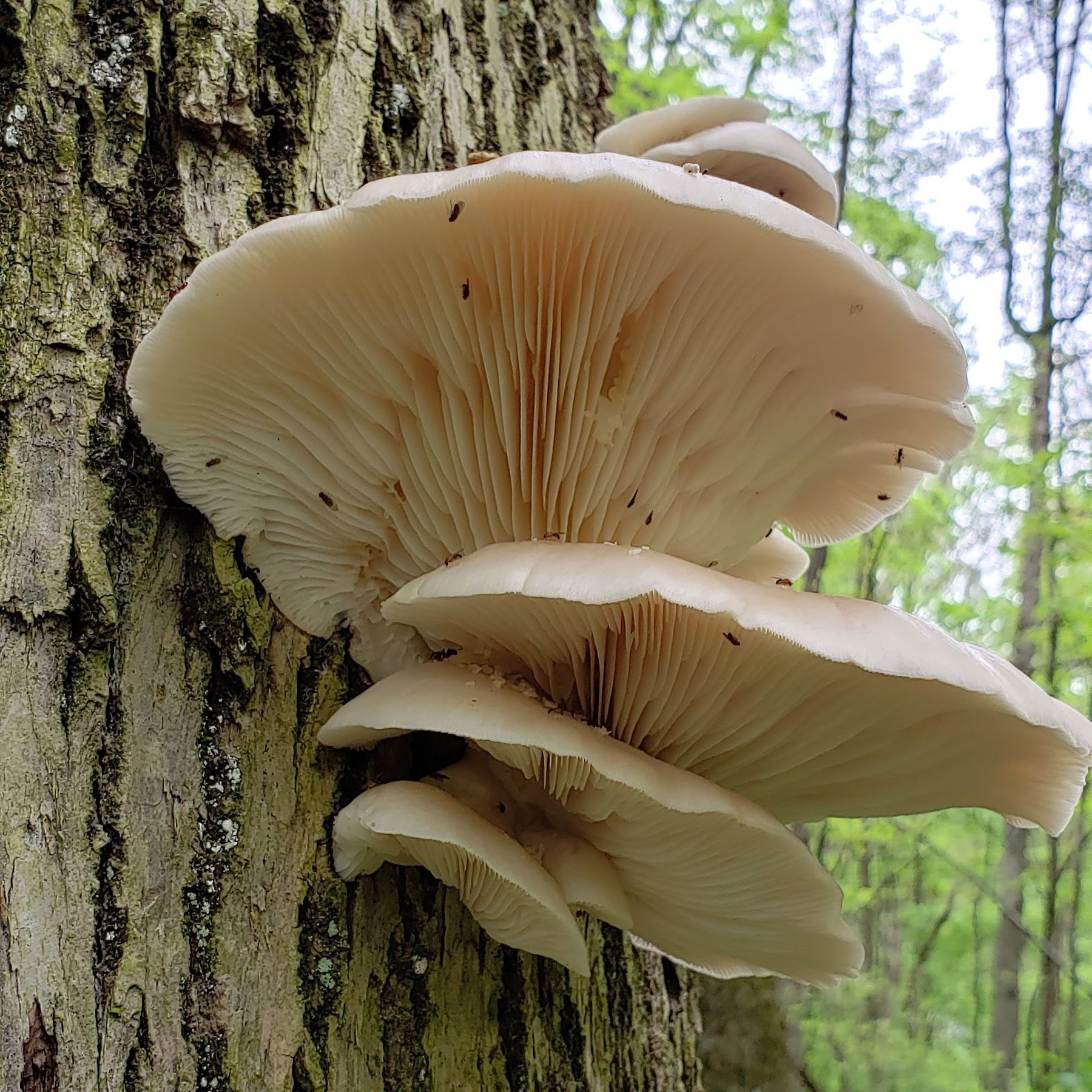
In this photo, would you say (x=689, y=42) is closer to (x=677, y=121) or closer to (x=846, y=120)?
(x=846, y=120)

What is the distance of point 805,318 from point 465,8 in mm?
1846

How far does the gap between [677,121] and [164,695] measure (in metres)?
2.01

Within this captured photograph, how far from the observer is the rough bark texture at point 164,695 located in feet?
4.73

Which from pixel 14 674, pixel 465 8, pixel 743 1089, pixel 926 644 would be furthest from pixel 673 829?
pixel 743 1089

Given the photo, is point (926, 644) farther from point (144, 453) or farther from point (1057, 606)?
point (1057, 606)

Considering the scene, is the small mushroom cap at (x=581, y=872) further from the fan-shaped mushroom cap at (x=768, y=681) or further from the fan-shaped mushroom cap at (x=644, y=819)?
the fan-shaped mushroom cap at (x=768, y=681)

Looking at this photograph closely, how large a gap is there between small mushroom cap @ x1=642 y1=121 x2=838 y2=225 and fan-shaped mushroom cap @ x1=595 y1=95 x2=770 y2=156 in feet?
0.25

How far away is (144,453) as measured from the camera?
1688mm

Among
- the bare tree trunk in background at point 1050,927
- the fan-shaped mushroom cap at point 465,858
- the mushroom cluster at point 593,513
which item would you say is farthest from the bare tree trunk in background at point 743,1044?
the fan-shaped mushroom cap at point 465,858

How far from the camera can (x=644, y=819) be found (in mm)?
1627

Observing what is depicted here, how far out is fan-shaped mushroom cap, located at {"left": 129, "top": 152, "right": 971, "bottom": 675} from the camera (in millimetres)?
1351

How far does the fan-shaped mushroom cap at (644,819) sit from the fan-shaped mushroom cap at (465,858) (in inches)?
5.1

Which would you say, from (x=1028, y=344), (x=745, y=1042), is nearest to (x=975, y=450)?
(x=1028, y=344)

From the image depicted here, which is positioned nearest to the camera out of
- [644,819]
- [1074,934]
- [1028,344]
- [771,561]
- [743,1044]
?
[644,819]
